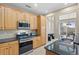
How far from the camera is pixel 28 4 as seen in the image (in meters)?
2.10

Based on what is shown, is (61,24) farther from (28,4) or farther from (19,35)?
(19,35)

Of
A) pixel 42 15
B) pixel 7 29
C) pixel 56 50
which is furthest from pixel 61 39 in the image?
pixel 7 29

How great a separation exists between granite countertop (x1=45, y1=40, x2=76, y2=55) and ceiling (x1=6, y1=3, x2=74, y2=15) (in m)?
0.64

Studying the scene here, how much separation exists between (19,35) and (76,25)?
1.67m

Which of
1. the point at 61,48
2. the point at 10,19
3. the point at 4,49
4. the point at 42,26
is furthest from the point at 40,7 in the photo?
the point at 10,19

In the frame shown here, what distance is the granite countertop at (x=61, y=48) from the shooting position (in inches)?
73.4

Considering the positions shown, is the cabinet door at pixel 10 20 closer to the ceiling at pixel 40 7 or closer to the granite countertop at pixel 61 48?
the ceiling at pixel 40 7

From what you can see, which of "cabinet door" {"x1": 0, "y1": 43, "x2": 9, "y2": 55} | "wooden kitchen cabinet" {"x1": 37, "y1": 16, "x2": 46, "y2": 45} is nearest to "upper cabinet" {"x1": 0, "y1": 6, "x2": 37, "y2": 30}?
Result: "wooden kitchen cabinet" {"x1": 37, "y1": 16, "x2": 46, "y2": 45}

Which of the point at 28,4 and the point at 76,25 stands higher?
the point at 28,4

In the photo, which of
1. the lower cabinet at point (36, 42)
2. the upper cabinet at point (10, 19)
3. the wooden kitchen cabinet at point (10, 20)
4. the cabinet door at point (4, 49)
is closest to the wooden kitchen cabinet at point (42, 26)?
the lower cabinet at point (36, 42)

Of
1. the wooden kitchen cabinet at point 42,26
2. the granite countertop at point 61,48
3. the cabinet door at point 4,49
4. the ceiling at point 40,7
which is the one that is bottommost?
the cabinet door at point 4,49

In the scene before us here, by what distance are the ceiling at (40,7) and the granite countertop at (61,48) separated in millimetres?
644

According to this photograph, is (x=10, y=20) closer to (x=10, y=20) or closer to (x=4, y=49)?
(x=10, y=20)

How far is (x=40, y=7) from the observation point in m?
2.21
